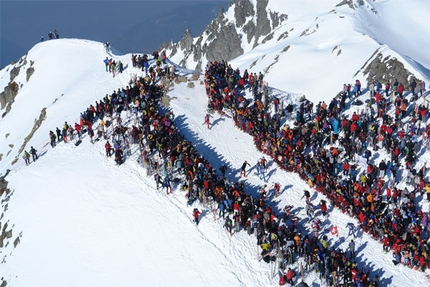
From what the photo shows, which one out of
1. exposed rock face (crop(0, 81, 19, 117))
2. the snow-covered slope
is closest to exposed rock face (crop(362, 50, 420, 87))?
the snow-covered slope

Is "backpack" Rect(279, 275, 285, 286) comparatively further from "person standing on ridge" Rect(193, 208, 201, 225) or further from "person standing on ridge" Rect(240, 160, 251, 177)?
"person standing on ridge" Rect(240, 160, 251, 177)

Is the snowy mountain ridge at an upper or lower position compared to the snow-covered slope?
lower

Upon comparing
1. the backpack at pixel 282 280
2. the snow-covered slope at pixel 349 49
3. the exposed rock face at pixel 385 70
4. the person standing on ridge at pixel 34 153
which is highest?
the snow-covered slope at pixel 349 49

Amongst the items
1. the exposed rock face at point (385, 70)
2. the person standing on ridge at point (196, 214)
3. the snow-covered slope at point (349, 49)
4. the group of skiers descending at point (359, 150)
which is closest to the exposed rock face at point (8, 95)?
the group of skiers descending at point (359, 150)

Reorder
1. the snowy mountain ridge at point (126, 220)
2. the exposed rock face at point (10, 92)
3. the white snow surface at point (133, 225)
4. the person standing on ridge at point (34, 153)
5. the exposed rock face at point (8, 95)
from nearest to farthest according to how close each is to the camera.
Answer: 1. the white snow surface at point (133, 225)
2. the snowy mountain ridge at point (126, 220)
3. the person standing on ridge at point (34, 153)
4. the exposed rock face at point (10, 92)
5. the exposed rock face at point (8, 95)

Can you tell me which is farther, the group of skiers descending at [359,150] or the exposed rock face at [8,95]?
the exposed rock face at [8,95]

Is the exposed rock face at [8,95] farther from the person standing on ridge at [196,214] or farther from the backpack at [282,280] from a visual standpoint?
the backpack at [282,280]
